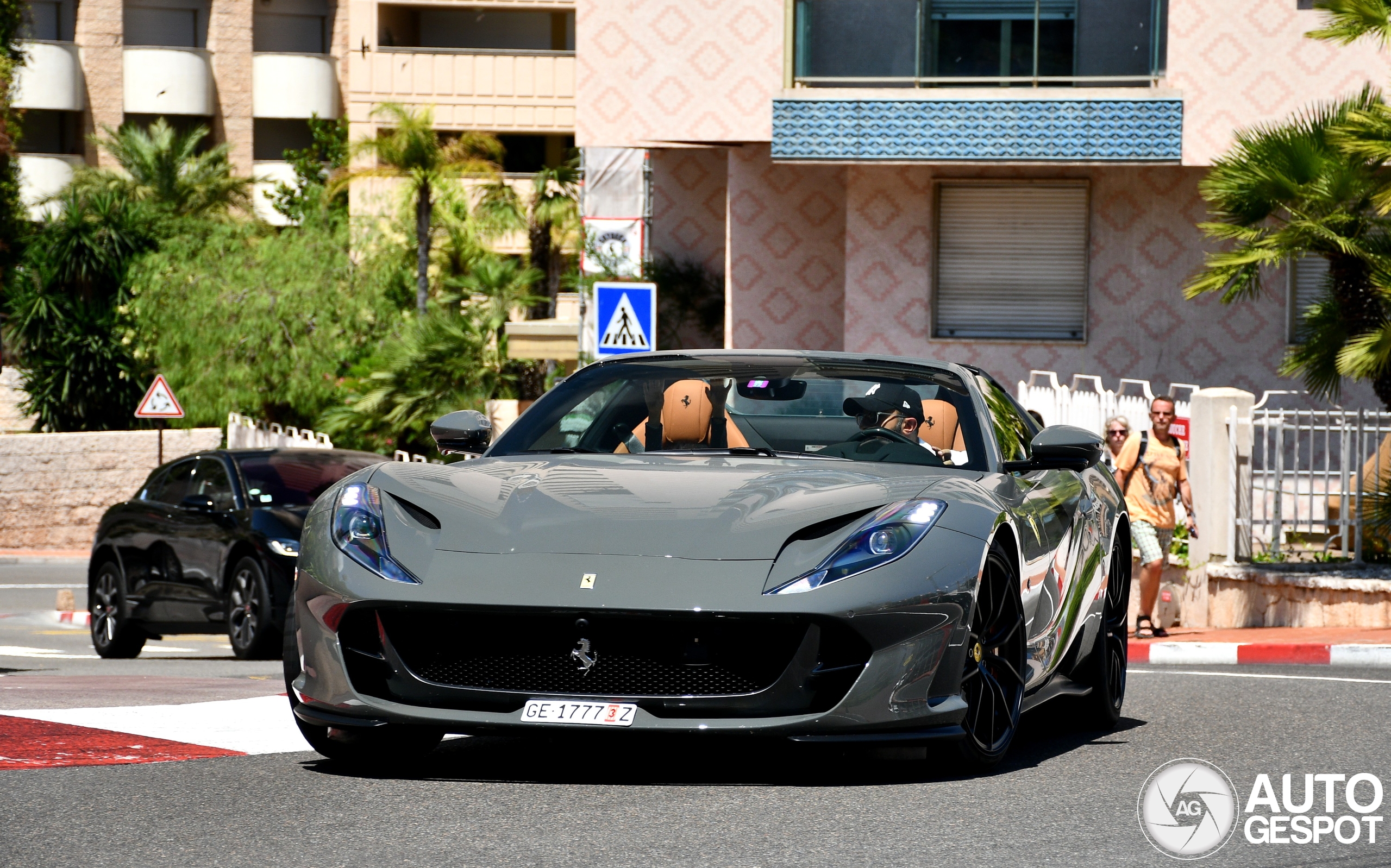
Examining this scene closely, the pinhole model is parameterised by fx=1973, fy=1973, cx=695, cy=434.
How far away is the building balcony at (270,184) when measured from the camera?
53.5 meters

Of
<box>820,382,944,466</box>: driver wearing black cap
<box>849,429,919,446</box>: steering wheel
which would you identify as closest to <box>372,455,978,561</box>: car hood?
<box>820,382,944,466</box>: driver wearing black cap

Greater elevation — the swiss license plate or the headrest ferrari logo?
the headrest ferrari logo

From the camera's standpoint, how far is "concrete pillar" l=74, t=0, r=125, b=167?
2084 inches

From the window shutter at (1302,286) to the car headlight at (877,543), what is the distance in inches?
669

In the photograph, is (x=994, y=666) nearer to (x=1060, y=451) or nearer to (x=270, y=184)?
(x=1060, y=451)

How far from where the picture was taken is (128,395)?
4628 centimetres

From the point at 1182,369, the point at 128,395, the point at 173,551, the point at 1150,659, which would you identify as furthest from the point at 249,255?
the point at 1150,659

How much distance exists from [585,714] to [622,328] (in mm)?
12003

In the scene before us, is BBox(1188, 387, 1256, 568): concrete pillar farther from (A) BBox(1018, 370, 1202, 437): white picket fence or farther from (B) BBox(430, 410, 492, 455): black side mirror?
(B) BBox(430, 410, 492, 455): black side mirror

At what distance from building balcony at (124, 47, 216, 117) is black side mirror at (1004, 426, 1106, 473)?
4910 cm

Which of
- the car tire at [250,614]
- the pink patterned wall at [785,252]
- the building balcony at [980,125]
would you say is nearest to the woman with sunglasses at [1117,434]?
the car tire at [250,614]

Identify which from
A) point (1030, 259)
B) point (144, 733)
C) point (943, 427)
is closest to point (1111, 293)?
point (1030, 259)

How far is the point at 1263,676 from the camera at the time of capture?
1075cm
